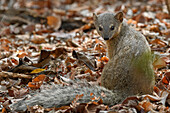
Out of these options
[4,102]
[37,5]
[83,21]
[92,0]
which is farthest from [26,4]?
[4,102]

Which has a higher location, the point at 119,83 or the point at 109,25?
the point at 109,25

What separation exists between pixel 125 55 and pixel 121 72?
0.96ft

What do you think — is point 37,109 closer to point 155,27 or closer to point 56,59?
point 56,59

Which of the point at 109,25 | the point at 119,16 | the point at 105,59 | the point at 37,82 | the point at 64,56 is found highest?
the point at 119,16

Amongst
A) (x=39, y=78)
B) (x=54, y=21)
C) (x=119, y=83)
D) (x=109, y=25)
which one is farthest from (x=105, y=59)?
(x=54, y=21)

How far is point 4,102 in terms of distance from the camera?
14.3 feet

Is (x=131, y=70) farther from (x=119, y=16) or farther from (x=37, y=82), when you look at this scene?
(x=37, y=82)

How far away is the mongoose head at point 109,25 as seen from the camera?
16.0 feet

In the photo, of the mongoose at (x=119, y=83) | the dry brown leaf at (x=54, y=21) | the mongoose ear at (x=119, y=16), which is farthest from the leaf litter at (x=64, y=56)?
the mongoose ear at (x=119, y=16)

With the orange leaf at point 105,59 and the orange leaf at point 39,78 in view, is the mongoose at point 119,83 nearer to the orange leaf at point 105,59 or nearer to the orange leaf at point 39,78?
the orange leaf at point 39,78

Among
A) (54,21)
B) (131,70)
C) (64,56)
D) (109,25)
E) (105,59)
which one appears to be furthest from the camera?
(54,21)

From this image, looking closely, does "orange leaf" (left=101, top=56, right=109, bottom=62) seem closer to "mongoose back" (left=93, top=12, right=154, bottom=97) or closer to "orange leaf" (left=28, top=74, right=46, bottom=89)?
"mongoose back" (left=93, top=12, right=154, bottom=97)

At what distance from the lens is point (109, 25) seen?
498cm

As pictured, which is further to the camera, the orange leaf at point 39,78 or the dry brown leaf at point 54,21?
the dry brown leaf at point 54,21
